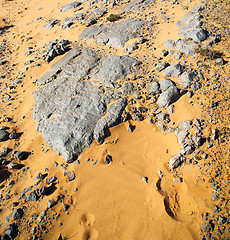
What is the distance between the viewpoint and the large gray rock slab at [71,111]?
4586 millimetres

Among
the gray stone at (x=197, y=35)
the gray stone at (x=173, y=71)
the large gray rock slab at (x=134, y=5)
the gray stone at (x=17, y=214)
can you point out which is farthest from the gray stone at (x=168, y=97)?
the large gray rock slab at (x=134, y=5)

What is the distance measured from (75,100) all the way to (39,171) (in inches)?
89.4

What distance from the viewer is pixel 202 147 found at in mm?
4035

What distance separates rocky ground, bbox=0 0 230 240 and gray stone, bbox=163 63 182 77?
3cm

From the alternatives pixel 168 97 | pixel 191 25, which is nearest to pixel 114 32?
pixel 191 25

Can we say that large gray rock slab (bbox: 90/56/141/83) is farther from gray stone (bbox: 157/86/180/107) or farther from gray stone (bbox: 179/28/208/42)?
gray stone (bbox: 179/28/208/42)

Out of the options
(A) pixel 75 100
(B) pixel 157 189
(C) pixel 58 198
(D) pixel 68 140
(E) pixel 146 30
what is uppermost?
(E) pixel 146 30

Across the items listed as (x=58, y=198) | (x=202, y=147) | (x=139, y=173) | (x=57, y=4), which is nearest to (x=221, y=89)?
(x=202, y=147)

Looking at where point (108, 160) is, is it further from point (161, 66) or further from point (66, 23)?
point (66, 23)

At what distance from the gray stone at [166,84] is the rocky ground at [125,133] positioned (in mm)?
40

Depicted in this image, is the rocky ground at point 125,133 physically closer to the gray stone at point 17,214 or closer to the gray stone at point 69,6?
the gray stone at point 17,214

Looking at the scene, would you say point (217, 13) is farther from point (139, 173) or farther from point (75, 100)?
point (139, 173)

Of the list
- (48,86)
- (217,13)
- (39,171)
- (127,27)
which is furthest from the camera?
(127,27)

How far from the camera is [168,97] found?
4.87 m
